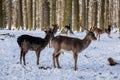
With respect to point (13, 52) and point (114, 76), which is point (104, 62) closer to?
point (114, 76)

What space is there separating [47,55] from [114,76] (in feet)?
16.9

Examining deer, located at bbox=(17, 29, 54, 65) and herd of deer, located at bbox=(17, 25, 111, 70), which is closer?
herd of deer, located at bbox=(17, 25, 111, 70)

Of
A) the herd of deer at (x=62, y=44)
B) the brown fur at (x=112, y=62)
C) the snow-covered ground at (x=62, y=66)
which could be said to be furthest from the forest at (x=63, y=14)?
the herd of deer at (x=62, y=44)

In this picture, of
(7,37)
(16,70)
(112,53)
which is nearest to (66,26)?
(7,37)

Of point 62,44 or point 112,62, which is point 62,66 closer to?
point 62,44

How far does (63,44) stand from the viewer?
42.8ft

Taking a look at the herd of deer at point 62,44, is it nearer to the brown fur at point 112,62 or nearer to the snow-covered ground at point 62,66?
the snow-covered ground at point 62,66

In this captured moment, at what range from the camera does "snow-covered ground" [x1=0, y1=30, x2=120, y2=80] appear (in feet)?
37.3

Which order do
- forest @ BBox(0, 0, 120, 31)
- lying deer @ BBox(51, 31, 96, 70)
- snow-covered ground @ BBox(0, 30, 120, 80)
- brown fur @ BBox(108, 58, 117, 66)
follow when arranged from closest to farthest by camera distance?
snow-covered ground @ BBox(0, 30, 120, 80), lying deer @ BBox(51, 31, 96, 70), brown fur @ BBox(108, 58, 117, 66), forest @ BBox(0, 0, 120, 31)

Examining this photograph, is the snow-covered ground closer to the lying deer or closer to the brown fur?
the brown fur

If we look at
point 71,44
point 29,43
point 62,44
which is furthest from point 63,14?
point 71,44

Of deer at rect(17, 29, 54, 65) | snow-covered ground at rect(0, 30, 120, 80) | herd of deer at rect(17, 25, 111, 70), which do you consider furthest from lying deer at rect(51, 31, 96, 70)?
deer at rect(17, 29, 54, 65)

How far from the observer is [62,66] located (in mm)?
13555

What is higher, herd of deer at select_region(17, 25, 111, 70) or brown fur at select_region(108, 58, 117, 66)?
herd of deer at select_region(17, 25, 111, 70)
